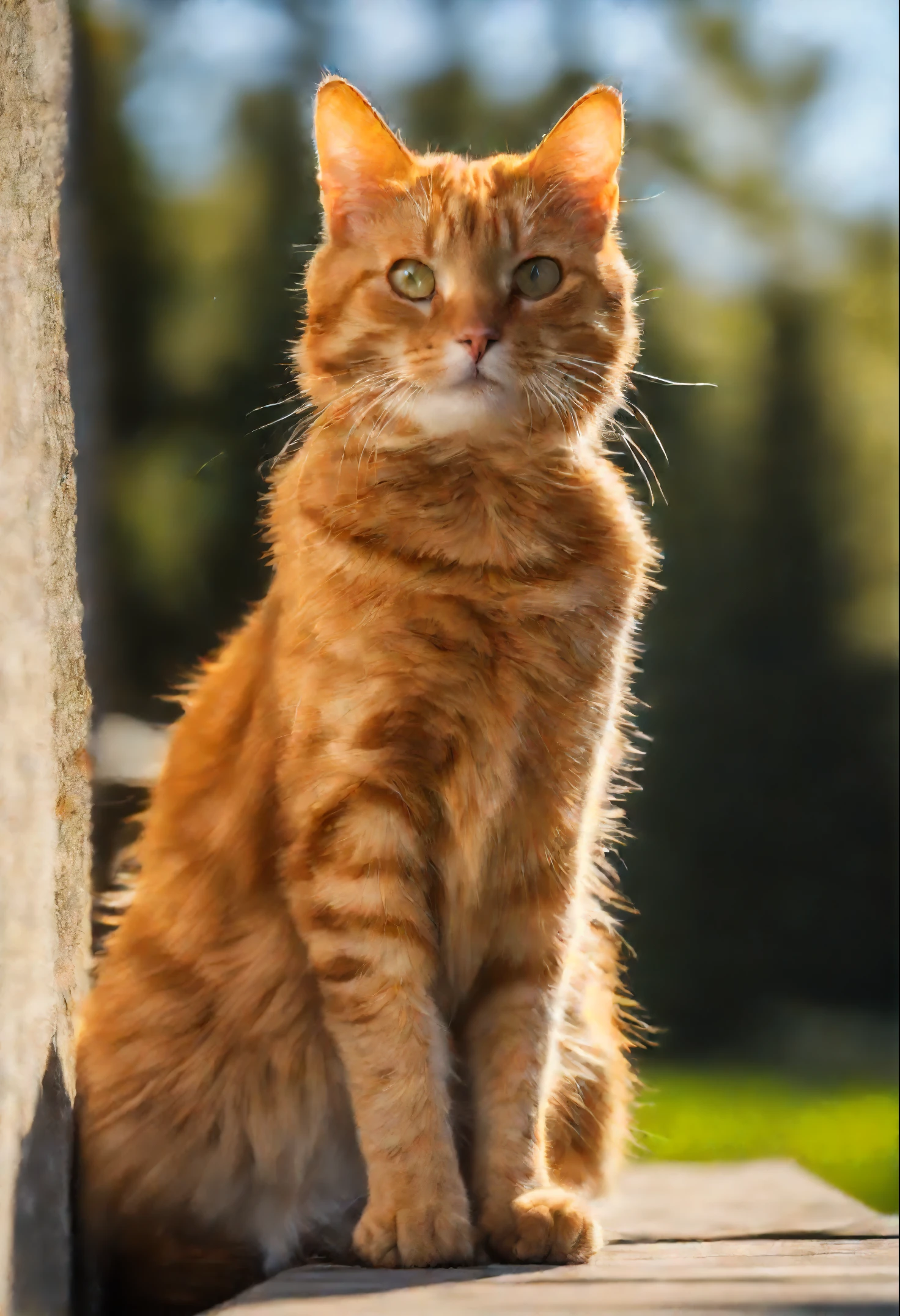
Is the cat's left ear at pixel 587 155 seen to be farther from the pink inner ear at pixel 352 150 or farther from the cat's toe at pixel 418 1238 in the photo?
the cat's toe at pixel 418 1238

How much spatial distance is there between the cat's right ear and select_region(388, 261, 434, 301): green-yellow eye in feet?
0.32

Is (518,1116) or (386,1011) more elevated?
(386,1011)

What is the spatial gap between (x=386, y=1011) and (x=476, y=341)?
28.4 inches

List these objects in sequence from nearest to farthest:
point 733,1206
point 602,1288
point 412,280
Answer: point 602,1288 < point 412,280 < point 733,1206

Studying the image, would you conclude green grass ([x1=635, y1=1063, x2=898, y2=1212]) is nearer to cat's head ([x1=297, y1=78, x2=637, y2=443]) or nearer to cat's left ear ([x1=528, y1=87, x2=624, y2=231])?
cat's head ([x1=297, y1=78, x2=637, y2=443])

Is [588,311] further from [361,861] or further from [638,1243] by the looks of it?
[638,1243]

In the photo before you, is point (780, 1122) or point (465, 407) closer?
point (465, 407)

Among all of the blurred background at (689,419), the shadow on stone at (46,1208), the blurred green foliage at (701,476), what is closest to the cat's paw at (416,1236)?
the shadow on stone at (46,1208)

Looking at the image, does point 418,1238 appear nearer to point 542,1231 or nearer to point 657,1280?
point 542,1231

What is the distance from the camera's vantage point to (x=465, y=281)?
138 centimetres

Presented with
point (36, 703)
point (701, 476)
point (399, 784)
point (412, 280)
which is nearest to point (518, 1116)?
point (399, 784)

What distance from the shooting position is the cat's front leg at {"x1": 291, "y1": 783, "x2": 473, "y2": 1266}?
4.00 ft

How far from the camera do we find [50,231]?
135 centimetres

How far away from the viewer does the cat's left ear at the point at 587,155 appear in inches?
56.8
